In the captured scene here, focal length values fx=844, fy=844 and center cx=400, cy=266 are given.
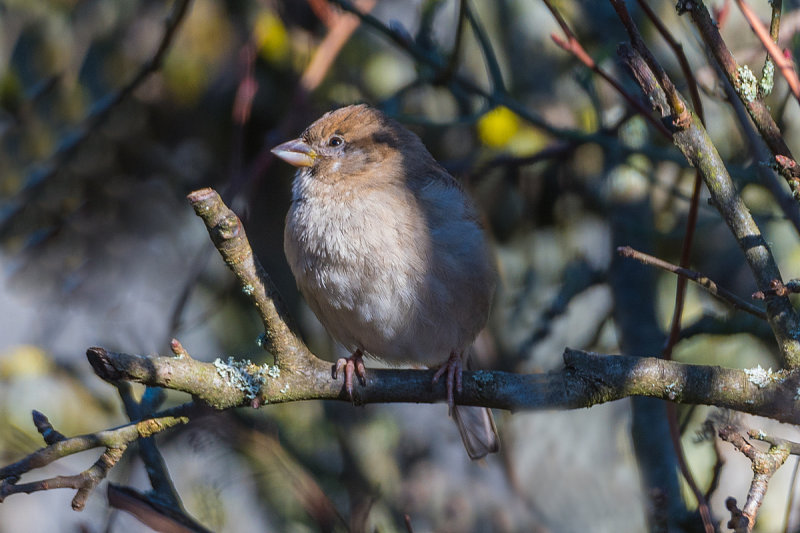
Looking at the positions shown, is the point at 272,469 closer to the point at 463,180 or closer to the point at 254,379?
the point at 254,379

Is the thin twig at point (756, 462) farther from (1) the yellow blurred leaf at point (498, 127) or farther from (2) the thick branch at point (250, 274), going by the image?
(1) the yellow blurred leaf at point (498, 127)

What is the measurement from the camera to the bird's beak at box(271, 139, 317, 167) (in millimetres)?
3271

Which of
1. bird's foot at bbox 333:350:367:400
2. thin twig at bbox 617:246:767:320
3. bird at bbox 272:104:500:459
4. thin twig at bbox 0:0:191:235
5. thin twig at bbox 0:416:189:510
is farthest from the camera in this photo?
thin twig at bbox 0:0:191:235

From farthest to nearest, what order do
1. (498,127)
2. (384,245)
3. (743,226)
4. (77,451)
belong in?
(498,127), (384,245), (743,226), (77,451)

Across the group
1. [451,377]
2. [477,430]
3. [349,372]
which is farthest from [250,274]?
[477,430]

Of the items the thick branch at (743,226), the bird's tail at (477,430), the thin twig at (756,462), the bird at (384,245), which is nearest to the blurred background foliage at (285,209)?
the bird's tail at (477,430)

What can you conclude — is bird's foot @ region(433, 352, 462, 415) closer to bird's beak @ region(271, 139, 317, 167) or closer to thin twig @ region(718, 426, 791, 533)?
thin twig @ region(718, 426, 791, 533)

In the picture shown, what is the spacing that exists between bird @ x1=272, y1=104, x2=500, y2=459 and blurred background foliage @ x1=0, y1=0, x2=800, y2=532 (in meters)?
0.75

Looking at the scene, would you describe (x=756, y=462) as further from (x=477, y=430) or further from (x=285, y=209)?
(x=285, y=209)

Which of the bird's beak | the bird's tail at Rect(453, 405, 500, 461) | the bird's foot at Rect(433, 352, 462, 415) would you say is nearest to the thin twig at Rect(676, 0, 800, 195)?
the bird's foot at Rect(433, 352, 462, 415)

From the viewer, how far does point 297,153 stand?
3.29 m

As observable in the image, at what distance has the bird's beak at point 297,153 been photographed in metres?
3.27

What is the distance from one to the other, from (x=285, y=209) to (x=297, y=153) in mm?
1365

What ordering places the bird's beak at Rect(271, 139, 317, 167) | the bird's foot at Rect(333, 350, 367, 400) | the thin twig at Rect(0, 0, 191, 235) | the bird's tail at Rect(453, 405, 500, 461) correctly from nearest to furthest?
the bird's foot at Rect(333, 350, 367, 400) → the bird's beak at Rect(271, 139, 317, 167) → the bird's tail at Rect(453, 405, 500, 461) → the thin twig at Rect(0, 0, 191, 235)
